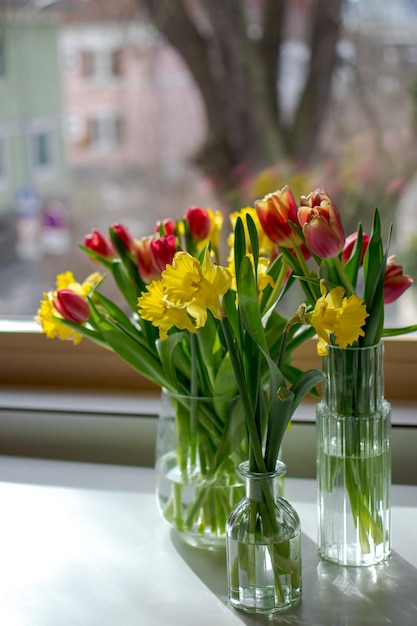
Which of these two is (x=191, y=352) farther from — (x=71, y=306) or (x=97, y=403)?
(x=97, y=403)

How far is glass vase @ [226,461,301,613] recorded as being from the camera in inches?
25.2

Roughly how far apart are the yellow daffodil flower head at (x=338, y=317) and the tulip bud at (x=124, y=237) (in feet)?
0.66

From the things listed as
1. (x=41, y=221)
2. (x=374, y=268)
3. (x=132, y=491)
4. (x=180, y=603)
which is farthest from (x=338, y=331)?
(x=41, y=221)

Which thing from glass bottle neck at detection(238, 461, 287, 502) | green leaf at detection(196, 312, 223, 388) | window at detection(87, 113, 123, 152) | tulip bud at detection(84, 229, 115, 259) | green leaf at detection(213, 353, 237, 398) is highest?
window at detection(87, 113, 123, 152)

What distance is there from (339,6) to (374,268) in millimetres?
1684

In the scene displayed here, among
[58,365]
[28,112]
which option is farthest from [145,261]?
[28,112]

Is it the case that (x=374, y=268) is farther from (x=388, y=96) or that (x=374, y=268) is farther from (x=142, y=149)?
(x=142, y=149)

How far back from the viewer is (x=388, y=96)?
7.04 ft

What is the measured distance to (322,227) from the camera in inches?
23.9

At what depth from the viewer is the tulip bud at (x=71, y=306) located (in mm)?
719

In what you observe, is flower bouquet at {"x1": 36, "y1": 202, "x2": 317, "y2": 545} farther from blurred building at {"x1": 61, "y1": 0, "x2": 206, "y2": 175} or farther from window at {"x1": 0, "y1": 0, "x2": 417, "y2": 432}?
blurred building at {"x1": 61, "y1": 0, "x2": 206, "y2": 175}

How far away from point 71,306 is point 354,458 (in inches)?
10.3

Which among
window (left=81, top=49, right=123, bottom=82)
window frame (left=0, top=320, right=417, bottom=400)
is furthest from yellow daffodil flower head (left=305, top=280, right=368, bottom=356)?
window (left=81, top=49, right=123, bottom=82)

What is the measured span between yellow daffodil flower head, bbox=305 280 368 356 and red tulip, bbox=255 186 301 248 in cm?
7
